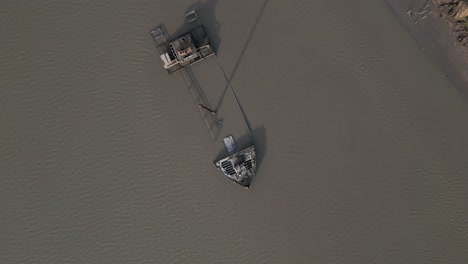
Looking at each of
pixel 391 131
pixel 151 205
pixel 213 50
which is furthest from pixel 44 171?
pixel 391 131

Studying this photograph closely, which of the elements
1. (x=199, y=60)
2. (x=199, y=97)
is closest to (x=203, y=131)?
(x=199, y=97)

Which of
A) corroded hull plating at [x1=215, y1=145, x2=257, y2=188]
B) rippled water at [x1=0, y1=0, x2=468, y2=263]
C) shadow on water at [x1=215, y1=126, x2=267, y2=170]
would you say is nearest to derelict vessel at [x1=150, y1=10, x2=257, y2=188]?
corroded hull plating at [x1=215, y1=145, x2=257, y2=188]

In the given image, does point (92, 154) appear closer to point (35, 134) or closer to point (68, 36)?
point (35, 134)

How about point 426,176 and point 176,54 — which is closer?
point 176,54

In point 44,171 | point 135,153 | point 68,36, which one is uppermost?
point 68,36

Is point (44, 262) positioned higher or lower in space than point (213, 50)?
lower

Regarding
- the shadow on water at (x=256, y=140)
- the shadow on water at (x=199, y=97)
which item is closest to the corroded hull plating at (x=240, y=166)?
the shadow on water at (x=256, y=140)

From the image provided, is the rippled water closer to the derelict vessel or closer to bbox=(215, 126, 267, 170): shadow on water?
bbox=(215, 126, 267, 170): shadow on water
